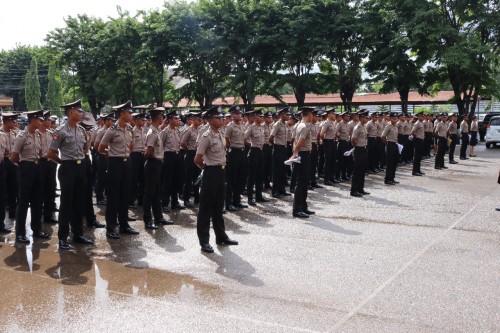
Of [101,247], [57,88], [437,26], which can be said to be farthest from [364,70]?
[57,88]

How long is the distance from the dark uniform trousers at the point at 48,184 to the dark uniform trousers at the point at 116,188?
1170 millimetres

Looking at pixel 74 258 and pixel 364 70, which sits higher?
pixel 364 70

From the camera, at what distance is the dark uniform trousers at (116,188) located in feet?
24.8

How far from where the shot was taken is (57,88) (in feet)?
187

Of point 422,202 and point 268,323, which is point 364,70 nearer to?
point 422,202

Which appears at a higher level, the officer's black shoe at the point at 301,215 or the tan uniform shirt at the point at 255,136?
the tan uniform shirt at the point at 255,136

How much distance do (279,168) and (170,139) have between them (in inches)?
103

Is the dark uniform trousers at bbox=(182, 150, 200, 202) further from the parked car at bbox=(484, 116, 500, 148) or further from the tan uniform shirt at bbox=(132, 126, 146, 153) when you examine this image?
Answer: the parked car at bbox=(484, 116, 500, 148)

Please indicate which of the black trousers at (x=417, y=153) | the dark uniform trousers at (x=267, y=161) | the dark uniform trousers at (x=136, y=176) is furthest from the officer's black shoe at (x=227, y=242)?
the black trousers at (x=417, y=153)

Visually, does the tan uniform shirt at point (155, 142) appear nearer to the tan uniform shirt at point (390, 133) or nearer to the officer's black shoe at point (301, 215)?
the officer's black shoe at point (301, 215)

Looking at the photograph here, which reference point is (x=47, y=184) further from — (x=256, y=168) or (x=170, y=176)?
(x=256, y=168)

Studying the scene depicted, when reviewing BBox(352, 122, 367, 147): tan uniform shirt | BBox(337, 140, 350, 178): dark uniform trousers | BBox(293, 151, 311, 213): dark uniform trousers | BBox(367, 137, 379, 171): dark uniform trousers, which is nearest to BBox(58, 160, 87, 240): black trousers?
BBox(293, 151, 311, 213): dark uniform trousers

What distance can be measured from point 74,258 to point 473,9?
23.1 metres

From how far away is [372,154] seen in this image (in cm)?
1529
